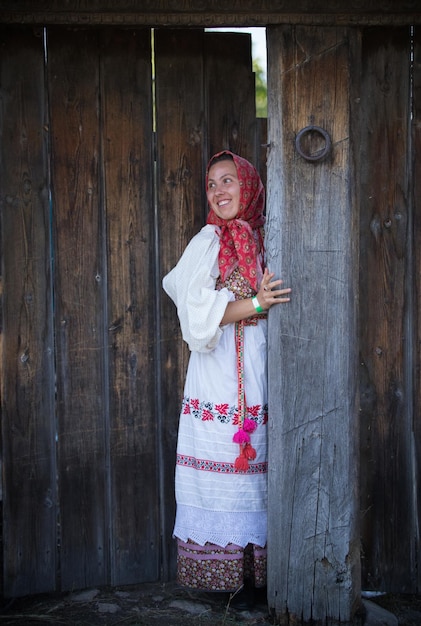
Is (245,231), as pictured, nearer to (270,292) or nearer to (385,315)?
(270,292)

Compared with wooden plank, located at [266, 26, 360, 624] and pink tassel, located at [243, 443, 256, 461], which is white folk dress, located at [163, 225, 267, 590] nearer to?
pink tassel, located at [243, 443, 256, 461]

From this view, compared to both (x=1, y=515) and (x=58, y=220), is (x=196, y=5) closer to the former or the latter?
(x=58, y=220)

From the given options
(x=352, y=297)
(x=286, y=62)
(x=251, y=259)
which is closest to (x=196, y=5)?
(x=286, y=62)

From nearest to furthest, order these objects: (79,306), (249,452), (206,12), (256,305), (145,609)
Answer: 1. (206,12)
2. (256,305)
3. (249,452)
4. (145,609)
5. (79,306)

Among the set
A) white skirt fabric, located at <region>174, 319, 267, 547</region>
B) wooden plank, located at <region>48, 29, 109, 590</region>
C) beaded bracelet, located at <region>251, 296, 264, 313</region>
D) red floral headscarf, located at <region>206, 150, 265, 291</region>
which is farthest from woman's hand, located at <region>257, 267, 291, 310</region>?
wooden plank, located at <region>48, 29, 109, 590</region>

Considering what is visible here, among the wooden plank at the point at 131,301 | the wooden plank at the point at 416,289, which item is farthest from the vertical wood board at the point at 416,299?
the wooden plank at the point at 131,301

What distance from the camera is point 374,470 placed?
137 inches

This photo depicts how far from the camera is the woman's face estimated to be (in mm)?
3225

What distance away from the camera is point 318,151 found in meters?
2.95

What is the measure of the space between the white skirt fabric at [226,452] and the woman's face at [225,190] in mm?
493

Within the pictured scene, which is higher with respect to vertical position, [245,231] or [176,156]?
[176,156]

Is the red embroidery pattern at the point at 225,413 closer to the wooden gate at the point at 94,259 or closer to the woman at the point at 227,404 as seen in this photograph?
the woman at the point at 227,404

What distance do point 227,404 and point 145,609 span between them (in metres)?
1.00

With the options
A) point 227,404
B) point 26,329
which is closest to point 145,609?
point 227,404
